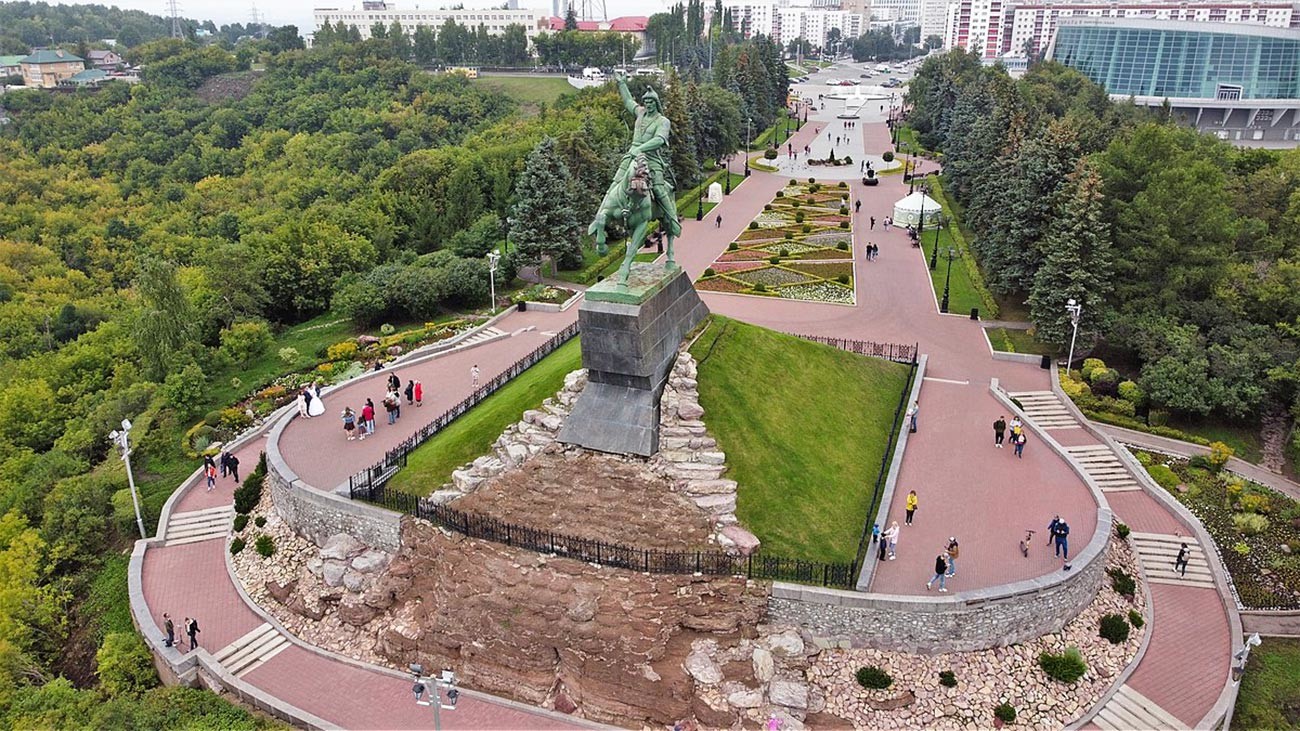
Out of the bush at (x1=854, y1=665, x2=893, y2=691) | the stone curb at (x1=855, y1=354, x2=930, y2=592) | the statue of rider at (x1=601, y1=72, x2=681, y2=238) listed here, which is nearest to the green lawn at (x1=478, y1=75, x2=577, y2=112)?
the stone curb at (x1=855, y1=354, x2=930, y2=592)

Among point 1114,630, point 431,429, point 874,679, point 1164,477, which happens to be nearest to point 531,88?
point 431,429

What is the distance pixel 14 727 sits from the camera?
18.4m

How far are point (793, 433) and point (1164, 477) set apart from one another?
12.8 meters

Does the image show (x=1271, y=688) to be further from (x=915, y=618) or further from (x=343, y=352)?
(x=343, y=352)

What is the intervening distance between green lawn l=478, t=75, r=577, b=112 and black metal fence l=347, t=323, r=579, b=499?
78817 millimetres

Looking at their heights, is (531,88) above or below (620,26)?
below

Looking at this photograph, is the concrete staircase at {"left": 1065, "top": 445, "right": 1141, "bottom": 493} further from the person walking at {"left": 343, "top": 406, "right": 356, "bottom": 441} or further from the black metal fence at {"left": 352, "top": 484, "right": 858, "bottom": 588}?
the person walking at {"left": 343, "top": 406, "right": 356, "bottom": 441}

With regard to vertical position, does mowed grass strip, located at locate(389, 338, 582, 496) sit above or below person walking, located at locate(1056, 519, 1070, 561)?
above

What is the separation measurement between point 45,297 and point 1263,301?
224ft

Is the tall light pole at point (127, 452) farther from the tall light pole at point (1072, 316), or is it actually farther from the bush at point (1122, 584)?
the tall light pole at point (1072, 316)

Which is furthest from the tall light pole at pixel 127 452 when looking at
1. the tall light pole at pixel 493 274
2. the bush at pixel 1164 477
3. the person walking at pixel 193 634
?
the bush at pixel 1164 477

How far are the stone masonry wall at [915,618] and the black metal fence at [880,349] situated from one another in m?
14.7

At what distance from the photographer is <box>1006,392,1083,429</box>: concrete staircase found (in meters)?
29.8

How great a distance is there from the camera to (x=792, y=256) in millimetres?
48656
